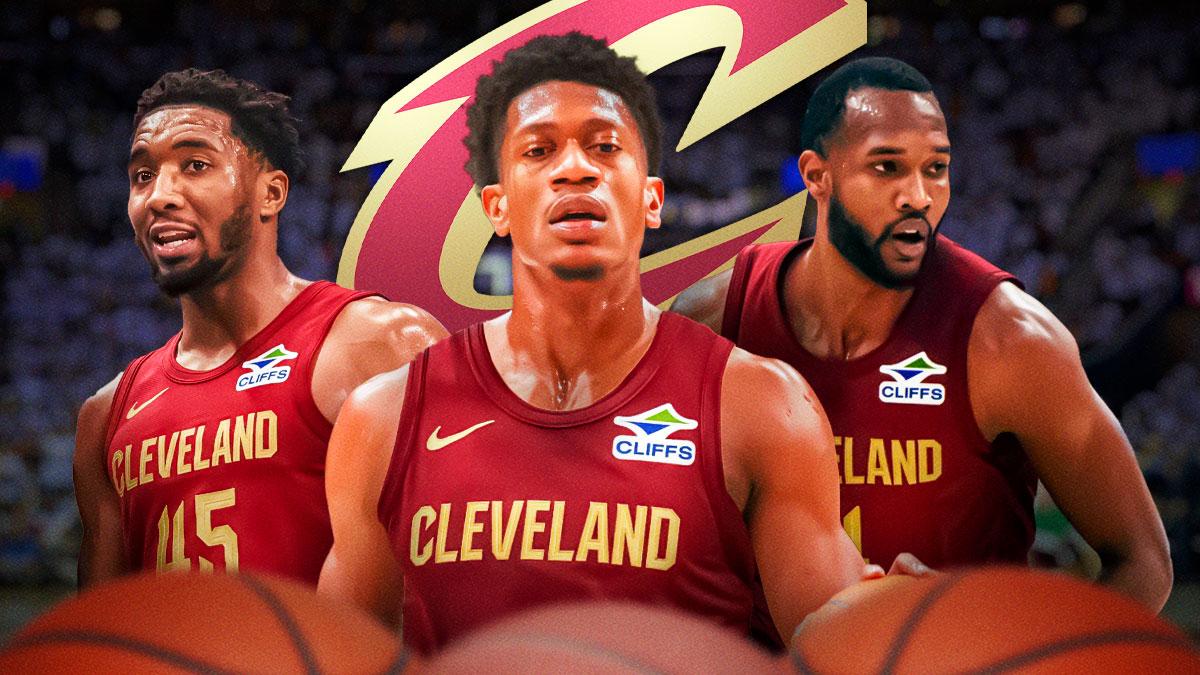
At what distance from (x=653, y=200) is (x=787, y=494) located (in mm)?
746

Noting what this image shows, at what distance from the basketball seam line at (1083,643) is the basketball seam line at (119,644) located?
1006mm

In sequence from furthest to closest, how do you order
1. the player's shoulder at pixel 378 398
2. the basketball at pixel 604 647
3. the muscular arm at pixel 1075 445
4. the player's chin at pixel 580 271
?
the muscular arm at pixel 1075 445 → the player's shoulder at pixel 378 398 → the player's chin at pixel 580 271 → the basketball at pixel 604 647

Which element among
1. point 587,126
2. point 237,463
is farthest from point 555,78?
point 237,463

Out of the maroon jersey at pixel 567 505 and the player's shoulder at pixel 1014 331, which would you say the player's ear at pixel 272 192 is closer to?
the maroon jersey at pixel 567 505

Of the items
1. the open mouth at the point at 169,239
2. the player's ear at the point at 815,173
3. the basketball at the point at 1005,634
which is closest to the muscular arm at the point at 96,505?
the open mouth at the point at 169,239

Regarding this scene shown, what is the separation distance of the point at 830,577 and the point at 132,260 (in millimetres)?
8473

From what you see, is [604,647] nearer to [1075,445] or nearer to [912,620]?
[912,620]

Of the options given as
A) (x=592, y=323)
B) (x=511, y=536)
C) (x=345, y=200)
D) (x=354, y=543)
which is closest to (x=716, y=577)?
(x=511, y=536)

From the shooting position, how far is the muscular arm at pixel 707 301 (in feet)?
10.7

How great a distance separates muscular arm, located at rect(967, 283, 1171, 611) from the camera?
2.87 meters

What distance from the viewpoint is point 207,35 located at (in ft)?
30.1

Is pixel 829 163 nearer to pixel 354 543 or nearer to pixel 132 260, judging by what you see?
pixel 354 543

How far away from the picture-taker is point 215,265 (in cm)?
321

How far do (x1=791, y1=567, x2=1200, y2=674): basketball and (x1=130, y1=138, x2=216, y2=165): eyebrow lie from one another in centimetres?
233
